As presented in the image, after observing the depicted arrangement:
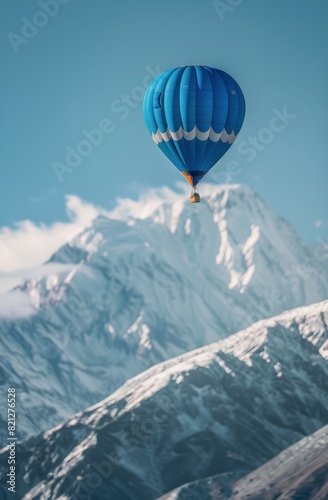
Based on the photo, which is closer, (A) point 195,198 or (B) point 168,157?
(A) point 195,198

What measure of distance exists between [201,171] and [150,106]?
12.5 m

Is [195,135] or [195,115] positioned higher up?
[195,115]

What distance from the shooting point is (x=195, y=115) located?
18688cm

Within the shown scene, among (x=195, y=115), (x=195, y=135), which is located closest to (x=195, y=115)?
(x=195, y=115)

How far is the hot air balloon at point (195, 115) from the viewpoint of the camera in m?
187

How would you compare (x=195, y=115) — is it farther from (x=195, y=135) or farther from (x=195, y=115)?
(x=195, y=135)

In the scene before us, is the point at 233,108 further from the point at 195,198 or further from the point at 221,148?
the point at 195,198

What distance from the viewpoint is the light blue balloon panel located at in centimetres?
18725

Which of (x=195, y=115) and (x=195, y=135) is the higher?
(x=195, y=115)

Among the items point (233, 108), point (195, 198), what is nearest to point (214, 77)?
point (233, 108)

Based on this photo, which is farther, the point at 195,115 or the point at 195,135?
the point at 195,135

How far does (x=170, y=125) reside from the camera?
188375 mm

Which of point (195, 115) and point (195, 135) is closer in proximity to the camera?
point (195, 115)

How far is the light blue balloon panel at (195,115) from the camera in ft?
614
